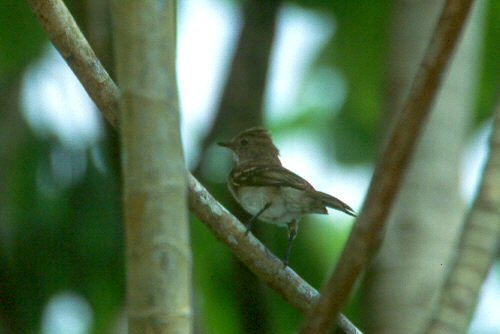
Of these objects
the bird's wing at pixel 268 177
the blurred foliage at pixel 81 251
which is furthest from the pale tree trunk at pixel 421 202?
the blurred foliage at pixel 81 251

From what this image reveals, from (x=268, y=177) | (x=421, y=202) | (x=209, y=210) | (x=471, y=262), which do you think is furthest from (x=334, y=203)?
(x=471, y=262)

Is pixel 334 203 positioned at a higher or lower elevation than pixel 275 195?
higher

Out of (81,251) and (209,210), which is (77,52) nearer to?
(209,210)

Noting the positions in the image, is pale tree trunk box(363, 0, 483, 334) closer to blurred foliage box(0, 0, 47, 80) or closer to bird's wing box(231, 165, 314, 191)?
bird's wing box(231, 165, 314, 191)

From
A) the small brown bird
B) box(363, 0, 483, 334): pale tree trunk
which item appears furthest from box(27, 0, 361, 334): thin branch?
the small brown bird

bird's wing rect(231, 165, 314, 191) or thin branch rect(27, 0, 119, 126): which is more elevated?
thin branch rect(27, 0, 119, 126)
